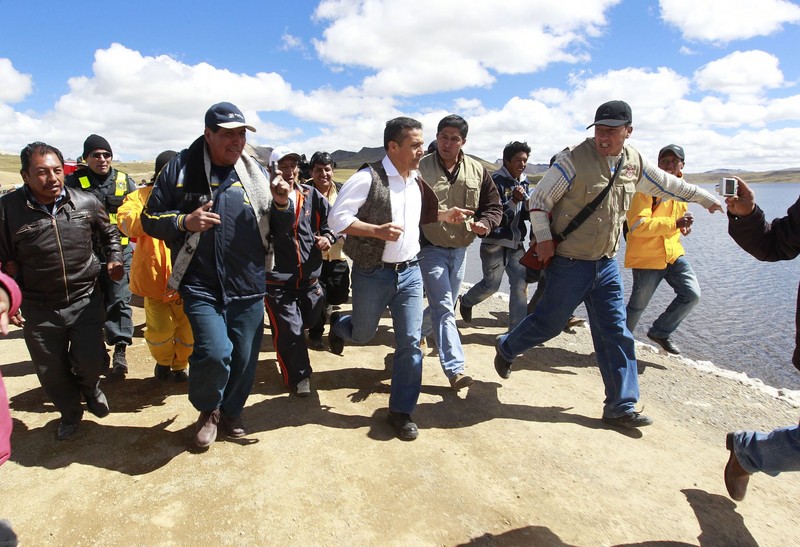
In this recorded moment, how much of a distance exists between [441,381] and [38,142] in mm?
3900

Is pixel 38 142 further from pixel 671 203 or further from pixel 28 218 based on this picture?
pixel 671 203

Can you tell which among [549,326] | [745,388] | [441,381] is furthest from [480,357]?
[745,388]

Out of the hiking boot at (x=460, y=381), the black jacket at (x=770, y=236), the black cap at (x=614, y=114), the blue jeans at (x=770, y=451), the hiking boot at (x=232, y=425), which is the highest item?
the black cap at (x=614, y=114)

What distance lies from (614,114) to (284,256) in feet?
9.83

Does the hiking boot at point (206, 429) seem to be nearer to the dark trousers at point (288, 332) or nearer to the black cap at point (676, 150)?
the dark trousers at point (288, 332)

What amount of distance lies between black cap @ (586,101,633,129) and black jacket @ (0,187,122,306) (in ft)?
13.4

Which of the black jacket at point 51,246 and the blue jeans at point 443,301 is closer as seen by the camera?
the black jacket at point 51,246

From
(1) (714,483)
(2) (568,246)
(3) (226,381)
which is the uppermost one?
(2) (568,246)

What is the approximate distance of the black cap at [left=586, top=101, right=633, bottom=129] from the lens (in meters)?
4.00

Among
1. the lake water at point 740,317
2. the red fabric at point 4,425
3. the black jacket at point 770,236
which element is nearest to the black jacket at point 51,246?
the red fabric at point 4,425

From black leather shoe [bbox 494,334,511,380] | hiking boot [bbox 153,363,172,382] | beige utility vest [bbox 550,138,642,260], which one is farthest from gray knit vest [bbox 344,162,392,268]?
hiking boot [bbox 153,363,172,382]

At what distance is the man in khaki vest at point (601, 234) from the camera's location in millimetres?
4152

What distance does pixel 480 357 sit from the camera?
5.88 m

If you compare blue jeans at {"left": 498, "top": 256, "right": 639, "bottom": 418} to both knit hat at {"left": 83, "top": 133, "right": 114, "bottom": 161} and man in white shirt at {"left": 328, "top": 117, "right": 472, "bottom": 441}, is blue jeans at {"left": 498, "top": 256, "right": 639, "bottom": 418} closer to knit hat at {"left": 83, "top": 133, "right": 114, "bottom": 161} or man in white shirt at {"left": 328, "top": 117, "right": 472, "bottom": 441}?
man in white shirt at {"left": 328, "top": 117, "right": 472, "bottom": 441}
